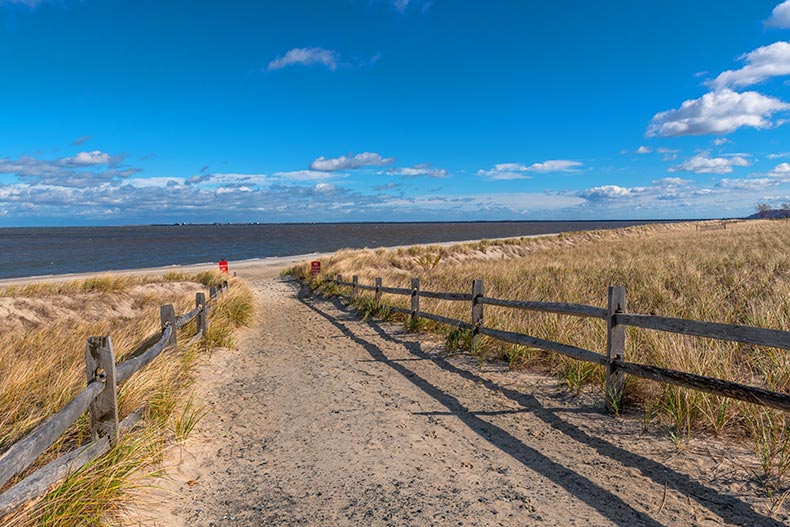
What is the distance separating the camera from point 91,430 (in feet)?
13.0

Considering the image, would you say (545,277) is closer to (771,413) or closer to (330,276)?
(330,276)

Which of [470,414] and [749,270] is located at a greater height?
[749,270]

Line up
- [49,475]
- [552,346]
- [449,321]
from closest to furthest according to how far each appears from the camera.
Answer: [49,475] < [552,346] < [449,321]

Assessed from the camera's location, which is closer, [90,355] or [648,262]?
[90,355]

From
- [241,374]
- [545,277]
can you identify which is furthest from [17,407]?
[545,277]

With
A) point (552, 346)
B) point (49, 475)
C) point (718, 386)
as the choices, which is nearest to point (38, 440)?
point (49, 475)

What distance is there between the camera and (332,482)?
4.14 meters

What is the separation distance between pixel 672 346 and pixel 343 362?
519cm

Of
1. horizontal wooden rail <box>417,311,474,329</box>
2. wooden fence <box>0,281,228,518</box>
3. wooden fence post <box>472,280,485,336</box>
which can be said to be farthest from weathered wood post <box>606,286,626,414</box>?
wooden fence <box>0,281,228,518</box>

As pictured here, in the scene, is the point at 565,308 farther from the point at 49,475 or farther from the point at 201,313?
the point at 201,313

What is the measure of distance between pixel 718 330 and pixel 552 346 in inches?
90.3

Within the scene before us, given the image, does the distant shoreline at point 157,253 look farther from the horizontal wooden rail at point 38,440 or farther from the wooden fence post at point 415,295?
the horizontal wooden rail at point 38,440

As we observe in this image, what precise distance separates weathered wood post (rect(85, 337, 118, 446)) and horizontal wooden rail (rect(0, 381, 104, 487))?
0.17m

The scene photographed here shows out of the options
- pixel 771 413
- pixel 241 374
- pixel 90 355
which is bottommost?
pixel 241 374
